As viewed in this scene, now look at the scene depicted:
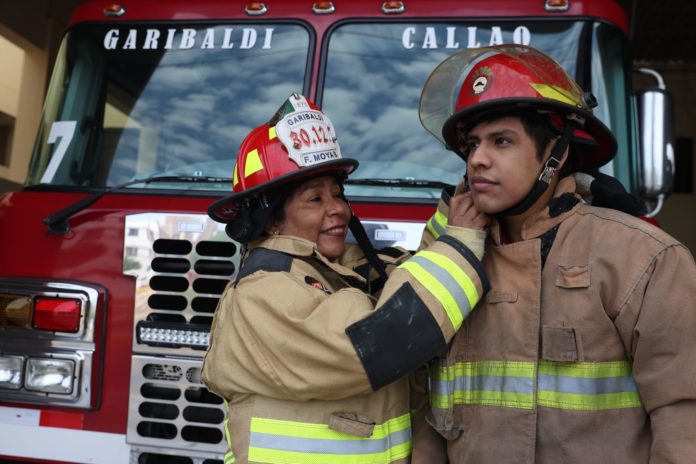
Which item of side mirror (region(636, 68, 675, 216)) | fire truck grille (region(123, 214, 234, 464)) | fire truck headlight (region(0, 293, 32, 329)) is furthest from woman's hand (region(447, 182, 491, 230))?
fire truck headlight (region(0, 293, 32, 329))

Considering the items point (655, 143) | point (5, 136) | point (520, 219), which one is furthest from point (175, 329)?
point (5, 136)

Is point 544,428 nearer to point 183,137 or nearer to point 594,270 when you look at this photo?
point 594,270

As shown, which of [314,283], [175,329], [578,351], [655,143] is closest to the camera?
[578,351]

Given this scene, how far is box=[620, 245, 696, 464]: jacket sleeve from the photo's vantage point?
4.77ft

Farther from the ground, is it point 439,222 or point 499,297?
point 439,222

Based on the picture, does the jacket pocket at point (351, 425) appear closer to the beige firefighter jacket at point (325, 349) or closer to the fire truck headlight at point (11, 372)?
the beige firefighter jacket at point (325, 349)

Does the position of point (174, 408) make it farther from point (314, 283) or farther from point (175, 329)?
point (314, 283)

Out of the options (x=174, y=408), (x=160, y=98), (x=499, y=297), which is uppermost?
(x=160, y=98)

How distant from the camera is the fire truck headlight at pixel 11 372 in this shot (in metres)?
2.71

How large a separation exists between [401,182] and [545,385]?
1.34 metres

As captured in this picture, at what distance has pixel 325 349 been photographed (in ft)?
5.62

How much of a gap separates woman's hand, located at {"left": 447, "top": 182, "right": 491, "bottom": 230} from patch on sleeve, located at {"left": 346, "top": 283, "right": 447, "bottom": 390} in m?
0.24

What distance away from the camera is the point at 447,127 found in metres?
1.91

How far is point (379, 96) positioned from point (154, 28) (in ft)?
3.69
